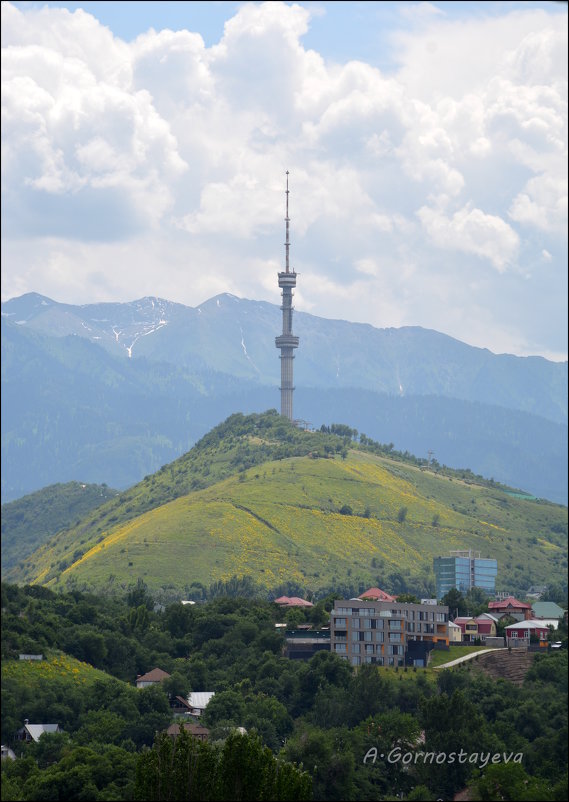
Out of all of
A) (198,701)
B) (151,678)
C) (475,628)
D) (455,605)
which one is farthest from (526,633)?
(151,678)

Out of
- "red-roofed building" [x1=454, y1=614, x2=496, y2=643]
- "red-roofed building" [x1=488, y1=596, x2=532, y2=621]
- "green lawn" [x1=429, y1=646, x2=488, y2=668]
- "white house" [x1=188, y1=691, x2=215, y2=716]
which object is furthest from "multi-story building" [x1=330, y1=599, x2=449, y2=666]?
"red-roofed building" [x1=488, y1=596, x2=532, y2=621]

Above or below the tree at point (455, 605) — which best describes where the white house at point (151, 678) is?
below

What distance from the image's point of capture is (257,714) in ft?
424

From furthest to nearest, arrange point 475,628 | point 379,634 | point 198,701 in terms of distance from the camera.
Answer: point 475,628 < point 379,634 < point 198,701

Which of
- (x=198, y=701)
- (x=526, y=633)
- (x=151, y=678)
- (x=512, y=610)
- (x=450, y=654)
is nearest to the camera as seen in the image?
(x=198, y=701)

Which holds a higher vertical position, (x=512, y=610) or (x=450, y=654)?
(x=512, y=610)

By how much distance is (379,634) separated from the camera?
160875mm

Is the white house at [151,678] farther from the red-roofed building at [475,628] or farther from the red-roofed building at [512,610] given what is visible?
the red-roofed building at [512,610]

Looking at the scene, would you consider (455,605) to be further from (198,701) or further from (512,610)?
(198,701)

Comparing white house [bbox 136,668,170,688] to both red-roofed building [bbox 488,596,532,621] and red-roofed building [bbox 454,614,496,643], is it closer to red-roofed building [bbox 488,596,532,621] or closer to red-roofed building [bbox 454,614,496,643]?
red-roofed building [bbox 454,614,496,643]

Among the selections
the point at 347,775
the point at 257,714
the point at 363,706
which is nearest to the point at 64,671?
the point at 257,714

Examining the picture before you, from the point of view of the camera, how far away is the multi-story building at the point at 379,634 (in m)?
159

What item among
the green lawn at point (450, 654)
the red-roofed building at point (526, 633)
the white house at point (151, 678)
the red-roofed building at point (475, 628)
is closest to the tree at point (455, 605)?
the red-roofed building at point (475, 628)

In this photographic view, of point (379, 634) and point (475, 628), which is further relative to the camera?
point (475, 628)
